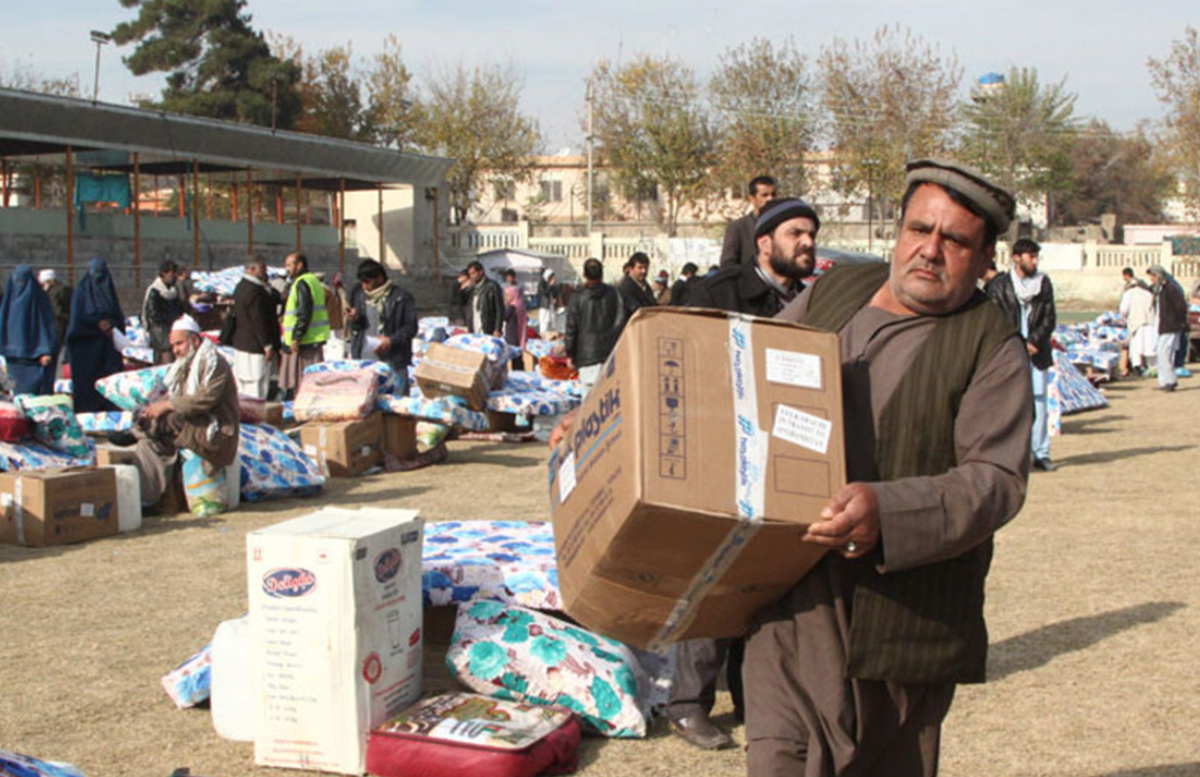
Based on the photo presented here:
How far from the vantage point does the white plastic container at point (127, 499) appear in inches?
370

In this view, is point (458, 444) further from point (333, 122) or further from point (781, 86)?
point (333, 122)

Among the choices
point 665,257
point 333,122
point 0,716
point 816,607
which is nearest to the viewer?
point 816,607

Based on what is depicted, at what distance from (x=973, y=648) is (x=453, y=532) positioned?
367cm

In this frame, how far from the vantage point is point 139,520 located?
955 cm

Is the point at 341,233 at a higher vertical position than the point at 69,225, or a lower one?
lower

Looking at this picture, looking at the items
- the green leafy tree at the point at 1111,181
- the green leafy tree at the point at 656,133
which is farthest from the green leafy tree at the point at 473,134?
the green leafy tree at the point at 1111,181

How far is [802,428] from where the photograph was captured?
8.87 ft

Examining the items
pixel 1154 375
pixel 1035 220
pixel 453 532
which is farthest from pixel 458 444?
pixel 1035 220

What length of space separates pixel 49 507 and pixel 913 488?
24.1ft

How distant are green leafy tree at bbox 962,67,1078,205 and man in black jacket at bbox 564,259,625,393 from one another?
5843 centimetres

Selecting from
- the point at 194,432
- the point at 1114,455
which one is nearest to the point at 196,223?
the point at 194,432

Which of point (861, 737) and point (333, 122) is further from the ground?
point (333, 122)

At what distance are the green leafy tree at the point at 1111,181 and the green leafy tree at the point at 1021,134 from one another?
1285 centimetres

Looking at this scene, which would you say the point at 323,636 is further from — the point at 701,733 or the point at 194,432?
the point at 194,432
